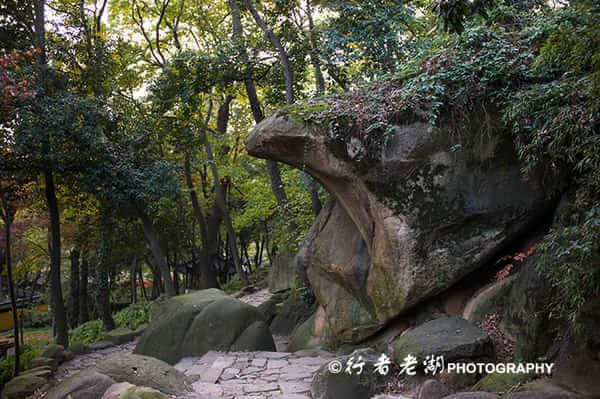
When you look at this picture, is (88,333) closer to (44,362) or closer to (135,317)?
(135,317)

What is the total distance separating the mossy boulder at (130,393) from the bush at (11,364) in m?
5.01

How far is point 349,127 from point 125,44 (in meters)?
9.94

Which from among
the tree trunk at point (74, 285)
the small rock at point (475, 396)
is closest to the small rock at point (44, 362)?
the tree trunk at point (74, 285)

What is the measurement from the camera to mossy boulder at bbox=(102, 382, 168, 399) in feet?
15.4

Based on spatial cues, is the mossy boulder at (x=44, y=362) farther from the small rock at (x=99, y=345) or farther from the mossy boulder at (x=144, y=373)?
the mossy boulder at (x=144, y=373)

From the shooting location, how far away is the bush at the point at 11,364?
28.7ft

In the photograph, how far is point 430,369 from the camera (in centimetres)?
491

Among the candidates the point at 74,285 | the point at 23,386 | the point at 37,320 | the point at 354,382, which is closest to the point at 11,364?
the point at 23,386

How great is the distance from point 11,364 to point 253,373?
5537 millimetres

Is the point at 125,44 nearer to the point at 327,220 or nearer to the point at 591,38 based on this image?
the point at 327,220

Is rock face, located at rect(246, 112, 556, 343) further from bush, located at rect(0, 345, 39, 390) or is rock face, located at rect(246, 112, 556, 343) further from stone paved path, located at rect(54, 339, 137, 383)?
bush, located at rect(0, 345, 39, 390)

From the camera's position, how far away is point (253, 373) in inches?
278

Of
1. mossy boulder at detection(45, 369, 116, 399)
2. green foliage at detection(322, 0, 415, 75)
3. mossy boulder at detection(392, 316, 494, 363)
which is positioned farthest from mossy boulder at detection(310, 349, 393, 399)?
green foliage at detection(322, 0, 415, 75)

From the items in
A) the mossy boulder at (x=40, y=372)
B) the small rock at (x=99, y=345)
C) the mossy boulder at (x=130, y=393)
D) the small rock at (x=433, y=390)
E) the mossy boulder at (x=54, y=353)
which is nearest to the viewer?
the mossy boulder at (x=130, y=393)
